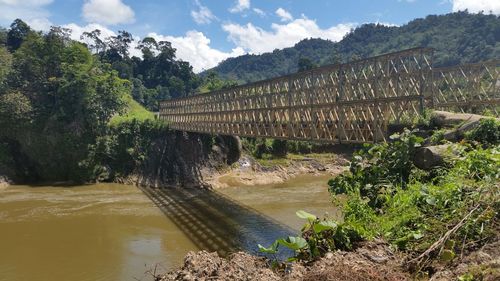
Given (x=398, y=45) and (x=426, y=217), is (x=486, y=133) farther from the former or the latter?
(x=398, y=45)

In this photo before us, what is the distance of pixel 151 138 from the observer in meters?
38.2

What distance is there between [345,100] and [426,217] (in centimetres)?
1125

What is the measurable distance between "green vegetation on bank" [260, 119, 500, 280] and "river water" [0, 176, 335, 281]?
21.0ft

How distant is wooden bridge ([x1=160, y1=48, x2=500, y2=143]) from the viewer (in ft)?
51.1

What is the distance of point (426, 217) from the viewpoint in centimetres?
695

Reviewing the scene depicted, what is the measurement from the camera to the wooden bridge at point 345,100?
51.1 ft

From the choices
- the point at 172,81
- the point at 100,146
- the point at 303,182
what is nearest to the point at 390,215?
the point at 303,182

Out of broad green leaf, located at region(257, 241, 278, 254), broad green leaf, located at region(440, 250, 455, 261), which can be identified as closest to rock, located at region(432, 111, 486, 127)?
broad green leaf, located at region(440, 250, 455, 261)

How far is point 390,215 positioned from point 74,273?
11653 mm

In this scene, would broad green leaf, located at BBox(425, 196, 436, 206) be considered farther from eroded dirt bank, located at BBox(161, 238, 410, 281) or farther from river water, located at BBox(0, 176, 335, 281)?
river water, located at BBox(0, 176, 335, 281)

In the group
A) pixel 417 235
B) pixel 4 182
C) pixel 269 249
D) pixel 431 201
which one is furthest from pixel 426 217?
pixel 4 182

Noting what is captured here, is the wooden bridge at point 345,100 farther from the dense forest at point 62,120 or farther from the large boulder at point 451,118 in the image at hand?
the dense forest at point 62,120

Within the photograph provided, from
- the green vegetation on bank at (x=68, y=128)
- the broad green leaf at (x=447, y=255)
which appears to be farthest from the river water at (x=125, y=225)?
the broad green leaf at (x=447, y=255)

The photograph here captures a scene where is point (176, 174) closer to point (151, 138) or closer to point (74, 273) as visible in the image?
point (151, 138)
